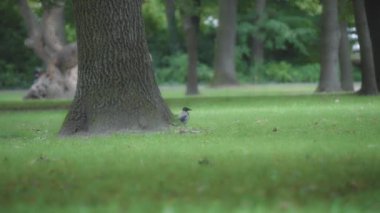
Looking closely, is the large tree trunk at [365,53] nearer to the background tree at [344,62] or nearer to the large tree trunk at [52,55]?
the background tree at [344,62]

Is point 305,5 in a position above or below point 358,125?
above

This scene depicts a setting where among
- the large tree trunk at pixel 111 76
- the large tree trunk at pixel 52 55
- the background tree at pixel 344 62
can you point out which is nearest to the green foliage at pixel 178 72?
the background tree at pixel 344 62

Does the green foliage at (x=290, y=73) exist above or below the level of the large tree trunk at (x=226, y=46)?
below

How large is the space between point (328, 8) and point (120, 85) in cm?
1987

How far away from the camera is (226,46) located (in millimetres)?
50094

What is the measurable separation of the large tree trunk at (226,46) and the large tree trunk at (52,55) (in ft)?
48.6

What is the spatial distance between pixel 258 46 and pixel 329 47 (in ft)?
96.3

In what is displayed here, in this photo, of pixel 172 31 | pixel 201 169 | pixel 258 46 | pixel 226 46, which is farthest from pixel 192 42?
pixel 201 169

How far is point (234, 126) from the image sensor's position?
655 inches

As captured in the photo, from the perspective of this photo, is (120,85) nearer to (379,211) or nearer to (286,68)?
(379,211)

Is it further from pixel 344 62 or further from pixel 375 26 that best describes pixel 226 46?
pixel 375 26

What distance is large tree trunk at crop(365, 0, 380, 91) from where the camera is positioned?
28188mm

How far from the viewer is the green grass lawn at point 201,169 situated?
761cm

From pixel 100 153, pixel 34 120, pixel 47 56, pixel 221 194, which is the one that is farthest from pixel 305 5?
pixel 221 194
